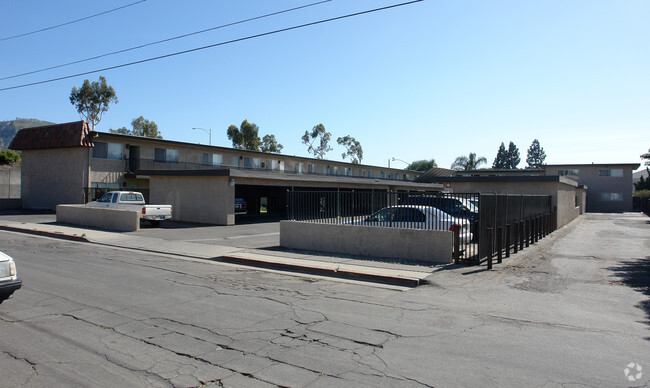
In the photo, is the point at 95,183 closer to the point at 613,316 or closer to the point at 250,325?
the point at 250,325

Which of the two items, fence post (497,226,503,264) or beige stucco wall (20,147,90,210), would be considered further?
beige stucco wall (20,147,90,210)

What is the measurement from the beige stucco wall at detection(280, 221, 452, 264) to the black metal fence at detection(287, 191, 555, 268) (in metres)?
0.25

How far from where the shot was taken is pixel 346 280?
11.0 metres

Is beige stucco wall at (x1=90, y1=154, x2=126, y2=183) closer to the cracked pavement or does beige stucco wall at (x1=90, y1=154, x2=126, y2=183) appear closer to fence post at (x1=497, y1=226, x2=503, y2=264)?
the cracked pavement

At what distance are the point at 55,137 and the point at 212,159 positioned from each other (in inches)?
488

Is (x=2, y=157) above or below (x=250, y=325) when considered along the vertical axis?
above

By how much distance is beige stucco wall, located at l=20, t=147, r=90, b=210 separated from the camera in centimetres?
3381

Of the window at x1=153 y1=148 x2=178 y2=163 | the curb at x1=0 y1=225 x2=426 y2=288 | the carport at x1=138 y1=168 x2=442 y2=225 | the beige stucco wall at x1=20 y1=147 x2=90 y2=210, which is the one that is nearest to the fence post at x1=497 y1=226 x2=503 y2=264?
the curb at x1=0 y1=225 x2=426 y2=288

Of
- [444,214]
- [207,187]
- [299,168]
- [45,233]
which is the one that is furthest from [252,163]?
[444,214]

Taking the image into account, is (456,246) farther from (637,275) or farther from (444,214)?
(637,275)

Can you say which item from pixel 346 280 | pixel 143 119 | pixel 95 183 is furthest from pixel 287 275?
pixel 143 119

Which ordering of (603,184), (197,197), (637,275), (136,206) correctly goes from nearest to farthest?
(637,275) < (136,206) < (197,197) < (603,184)

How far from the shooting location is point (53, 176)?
36.2 metres

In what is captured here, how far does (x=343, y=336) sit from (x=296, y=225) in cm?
996
